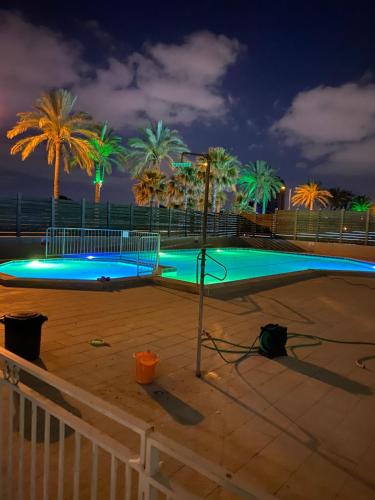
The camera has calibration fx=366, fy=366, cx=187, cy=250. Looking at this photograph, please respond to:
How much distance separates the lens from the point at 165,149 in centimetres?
3622

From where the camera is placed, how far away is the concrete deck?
2.73 m

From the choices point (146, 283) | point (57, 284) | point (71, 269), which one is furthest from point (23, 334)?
point (71, 269)

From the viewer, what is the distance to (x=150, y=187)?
35.2 m

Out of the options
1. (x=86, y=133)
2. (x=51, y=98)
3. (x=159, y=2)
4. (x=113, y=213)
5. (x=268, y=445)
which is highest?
(x=159, y=2)

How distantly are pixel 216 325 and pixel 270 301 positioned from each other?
8.35 feet

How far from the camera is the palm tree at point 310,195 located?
55250 millimetres

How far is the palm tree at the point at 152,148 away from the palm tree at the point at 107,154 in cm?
133

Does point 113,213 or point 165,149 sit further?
point 165,149

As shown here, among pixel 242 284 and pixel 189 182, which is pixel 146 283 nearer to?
pixel 242 284

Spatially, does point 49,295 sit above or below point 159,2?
below

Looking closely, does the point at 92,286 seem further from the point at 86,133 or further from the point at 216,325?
the point at 86,133

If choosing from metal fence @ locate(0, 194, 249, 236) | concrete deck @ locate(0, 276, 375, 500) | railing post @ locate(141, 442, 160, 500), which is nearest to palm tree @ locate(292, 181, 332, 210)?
metal fence @ locate(0, 194, 249, 236)

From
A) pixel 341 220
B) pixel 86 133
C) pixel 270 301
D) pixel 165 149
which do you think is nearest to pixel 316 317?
pixel 270 301

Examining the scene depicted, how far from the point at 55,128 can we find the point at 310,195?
42954 mm
